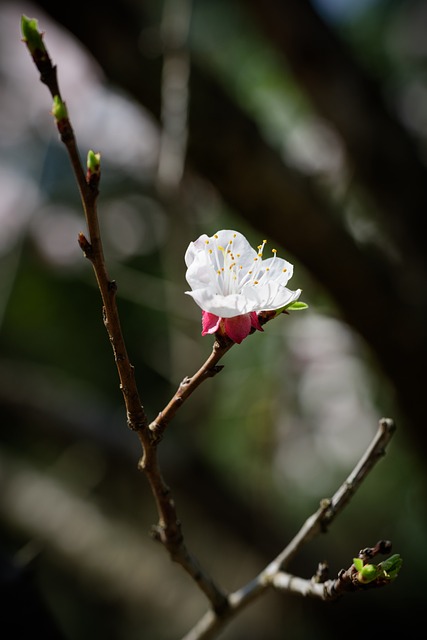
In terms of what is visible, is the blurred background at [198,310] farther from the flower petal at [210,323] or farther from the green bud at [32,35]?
the green bud at [32,35]

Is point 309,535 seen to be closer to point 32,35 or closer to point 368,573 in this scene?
point 368,573

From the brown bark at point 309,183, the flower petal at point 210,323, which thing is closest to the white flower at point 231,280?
the flower petal at point 210,323

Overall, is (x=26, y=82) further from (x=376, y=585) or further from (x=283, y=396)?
(x=376, y=585)

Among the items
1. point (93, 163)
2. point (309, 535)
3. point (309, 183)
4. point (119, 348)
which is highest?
point (309, 183)

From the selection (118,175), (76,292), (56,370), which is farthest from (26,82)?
(56,370)

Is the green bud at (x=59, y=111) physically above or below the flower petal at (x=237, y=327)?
above

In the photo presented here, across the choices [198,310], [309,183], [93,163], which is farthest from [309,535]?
[198,310]

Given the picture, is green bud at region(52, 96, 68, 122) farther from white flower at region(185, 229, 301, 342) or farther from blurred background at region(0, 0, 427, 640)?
blurred background at region(0, 0, 427, 640)

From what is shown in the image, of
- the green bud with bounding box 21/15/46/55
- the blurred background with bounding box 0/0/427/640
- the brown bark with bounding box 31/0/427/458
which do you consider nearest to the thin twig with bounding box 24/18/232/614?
the green bud with bounding box 21/15/46/55
